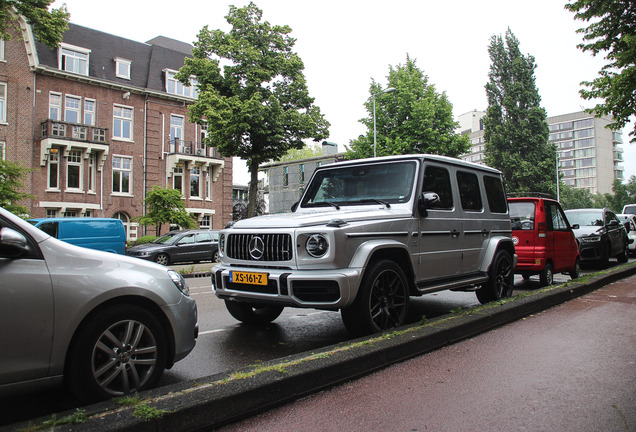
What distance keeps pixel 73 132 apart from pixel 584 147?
133848mm

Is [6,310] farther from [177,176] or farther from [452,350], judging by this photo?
[177,176]

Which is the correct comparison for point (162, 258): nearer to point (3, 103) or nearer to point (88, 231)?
point (88, 231)

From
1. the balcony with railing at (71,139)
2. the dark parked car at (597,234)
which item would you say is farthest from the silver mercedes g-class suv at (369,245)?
the balcony with railing at (71,139)

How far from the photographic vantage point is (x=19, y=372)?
282 cm

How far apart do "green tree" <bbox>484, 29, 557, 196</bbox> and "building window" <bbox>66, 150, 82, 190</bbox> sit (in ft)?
129

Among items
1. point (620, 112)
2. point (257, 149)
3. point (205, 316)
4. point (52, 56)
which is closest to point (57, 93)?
point (52, 56)

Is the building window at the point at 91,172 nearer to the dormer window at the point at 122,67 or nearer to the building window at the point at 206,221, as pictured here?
the dormer window at the point at 122,67

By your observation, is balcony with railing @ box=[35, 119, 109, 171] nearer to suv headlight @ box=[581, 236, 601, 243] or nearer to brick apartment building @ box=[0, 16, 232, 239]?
brick apartment building @ box=[0, 16, 232, 239]

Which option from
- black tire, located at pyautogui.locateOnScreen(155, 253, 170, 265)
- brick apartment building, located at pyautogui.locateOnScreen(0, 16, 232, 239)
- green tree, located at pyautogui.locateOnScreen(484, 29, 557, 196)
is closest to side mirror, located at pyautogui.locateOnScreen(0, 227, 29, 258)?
black tire, located at pyautogui.locateOnScreen(155, 253, 170, 265)

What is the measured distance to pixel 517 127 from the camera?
49719 mm

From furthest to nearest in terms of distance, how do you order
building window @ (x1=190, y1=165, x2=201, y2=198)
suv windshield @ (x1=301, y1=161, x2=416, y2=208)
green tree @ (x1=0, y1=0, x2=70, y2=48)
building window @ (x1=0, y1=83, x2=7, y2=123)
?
building window @ (x1=190, y1=165, x2=201, y2=198), building window @ (x1=0, y1=83, x2=7, y2=123), green tree @ (x1=0, y1=0, x2=70, y2=48), suv windshield @ (x1=301, y1=161, x2=416, y2=208)

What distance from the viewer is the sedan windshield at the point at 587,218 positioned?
14.2 m

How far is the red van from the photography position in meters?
9.47

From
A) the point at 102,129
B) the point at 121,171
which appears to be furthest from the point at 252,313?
the point at 121,171
